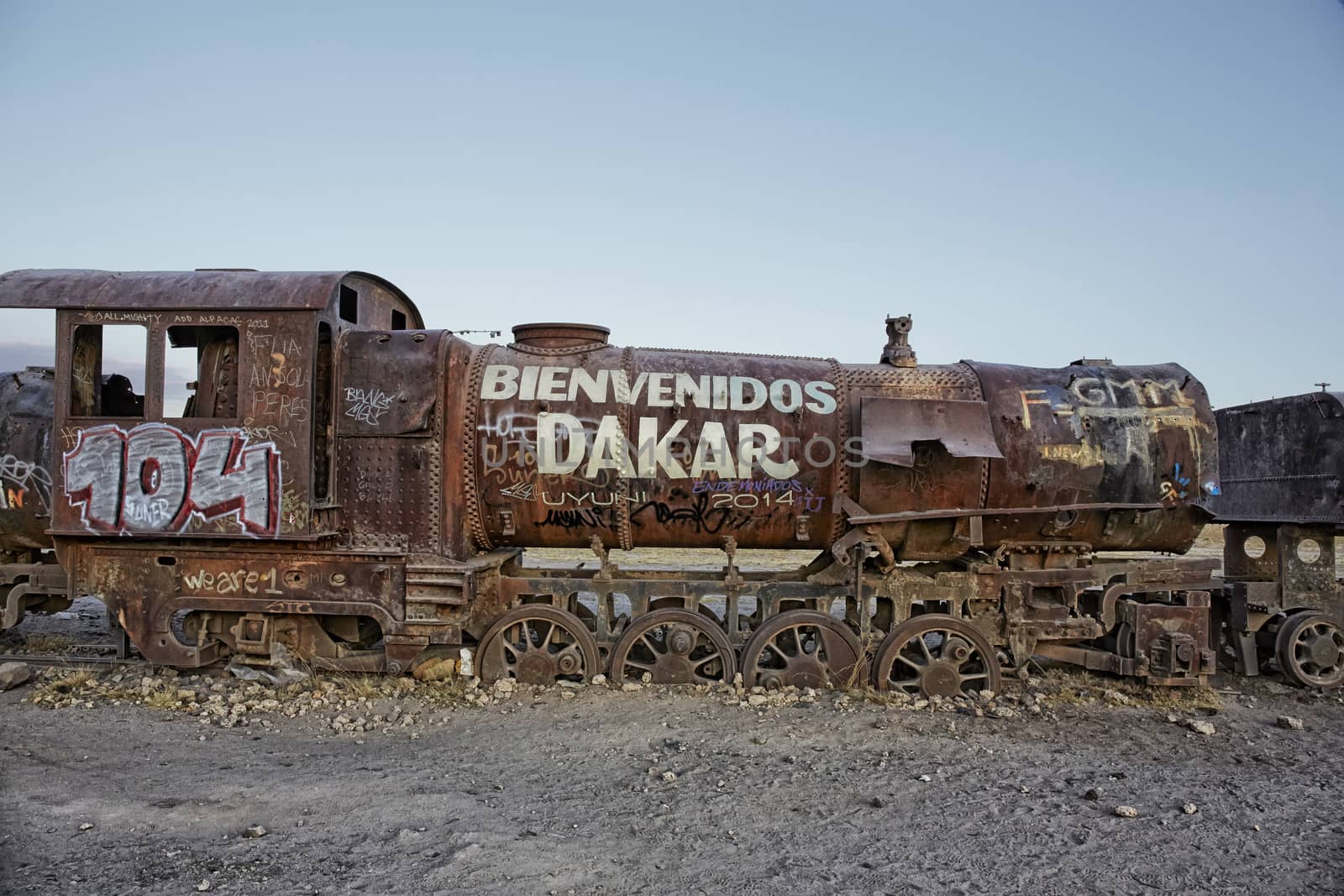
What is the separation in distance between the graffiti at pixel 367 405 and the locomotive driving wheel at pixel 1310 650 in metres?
9.10

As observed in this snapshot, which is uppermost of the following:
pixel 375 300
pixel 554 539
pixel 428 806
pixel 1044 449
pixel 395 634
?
pixel 375 300

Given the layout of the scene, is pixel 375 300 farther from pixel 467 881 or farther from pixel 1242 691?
pixel 1242 691

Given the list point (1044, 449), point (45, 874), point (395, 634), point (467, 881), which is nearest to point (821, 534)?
point (1044, 449)

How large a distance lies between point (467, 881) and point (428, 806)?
3.60 feet

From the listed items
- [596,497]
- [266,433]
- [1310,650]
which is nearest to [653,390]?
[596,497]

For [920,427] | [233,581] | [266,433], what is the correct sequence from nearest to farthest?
[266,433] → [233,581] → [920,427]

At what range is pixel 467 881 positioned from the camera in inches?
175

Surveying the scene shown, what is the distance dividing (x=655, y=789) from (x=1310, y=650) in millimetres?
7179

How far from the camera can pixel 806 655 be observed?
8055mm

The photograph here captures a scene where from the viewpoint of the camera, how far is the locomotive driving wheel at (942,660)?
7.99 metres

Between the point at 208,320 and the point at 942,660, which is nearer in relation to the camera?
the point at 208,320

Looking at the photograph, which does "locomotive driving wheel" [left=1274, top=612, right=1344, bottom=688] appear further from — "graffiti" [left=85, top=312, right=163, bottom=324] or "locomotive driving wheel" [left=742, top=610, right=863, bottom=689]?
"graffiti" [left=85, top=312, right=163, bottom=324]

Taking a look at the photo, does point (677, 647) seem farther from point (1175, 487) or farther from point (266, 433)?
point (1175, 487)

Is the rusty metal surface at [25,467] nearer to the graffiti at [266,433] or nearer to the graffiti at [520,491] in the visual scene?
the graffiti at [266,433]
